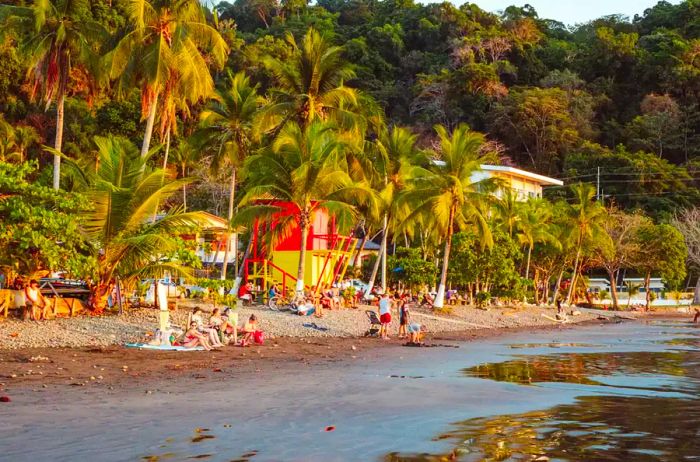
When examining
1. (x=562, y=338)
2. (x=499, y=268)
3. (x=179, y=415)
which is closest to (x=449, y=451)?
(x=179, y=415)

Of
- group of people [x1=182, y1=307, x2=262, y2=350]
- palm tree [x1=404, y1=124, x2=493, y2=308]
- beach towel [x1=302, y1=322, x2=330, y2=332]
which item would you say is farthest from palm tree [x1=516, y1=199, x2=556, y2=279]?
group of people [x1=182, y1=307, x2=262, y2=350]

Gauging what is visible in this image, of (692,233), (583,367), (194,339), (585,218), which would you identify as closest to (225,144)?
(194,339)

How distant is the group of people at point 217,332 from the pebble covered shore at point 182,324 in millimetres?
1522

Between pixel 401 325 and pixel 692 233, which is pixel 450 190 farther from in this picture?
pixel 692 233

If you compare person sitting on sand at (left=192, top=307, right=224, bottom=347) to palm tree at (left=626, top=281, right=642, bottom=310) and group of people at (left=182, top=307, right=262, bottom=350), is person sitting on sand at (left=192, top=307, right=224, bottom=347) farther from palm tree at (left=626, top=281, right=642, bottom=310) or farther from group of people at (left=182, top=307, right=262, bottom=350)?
palm tree at (left=626, top=281, right=642, bottom=310)

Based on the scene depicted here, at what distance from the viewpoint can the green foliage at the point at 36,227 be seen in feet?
62.9

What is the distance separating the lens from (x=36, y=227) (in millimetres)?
19594

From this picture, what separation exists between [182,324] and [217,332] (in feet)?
8.40

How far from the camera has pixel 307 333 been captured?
81.5ft

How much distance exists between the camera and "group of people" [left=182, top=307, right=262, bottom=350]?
62.0ft

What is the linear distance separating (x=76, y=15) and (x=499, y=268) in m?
23.7

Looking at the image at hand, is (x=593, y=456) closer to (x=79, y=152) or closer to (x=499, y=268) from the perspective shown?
(x=499, y=268)

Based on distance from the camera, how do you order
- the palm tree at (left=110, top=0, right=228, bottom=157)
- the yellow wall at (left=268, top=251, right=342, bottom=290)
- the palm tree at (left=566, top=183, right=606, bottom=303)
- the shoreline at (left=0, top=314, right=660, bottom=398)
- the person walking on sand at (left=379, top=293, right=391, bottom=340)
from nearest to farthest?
the shoreline at (left=0, top=314, right=660, bottom=398) → the person walking on sand at (left=379, top=293, right=391, bottom=340) → the palm tree at (left=110, top=0, right=228, bottom=157) → the yellow wall at (left=268, top=251, right=342, bottom=290) → the palm tree at (left=566, top=183, right=606, bottom=303)

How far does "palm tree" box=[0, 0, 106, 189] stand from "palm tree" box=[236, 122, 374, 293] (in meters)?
6.78
